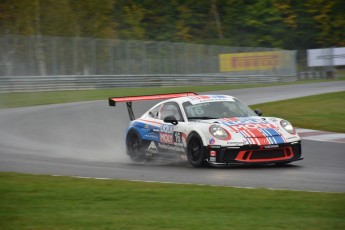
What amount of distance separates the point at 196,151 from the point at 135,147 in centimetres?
215

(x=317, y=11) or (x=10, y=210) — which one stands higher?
(x=317, y=11)

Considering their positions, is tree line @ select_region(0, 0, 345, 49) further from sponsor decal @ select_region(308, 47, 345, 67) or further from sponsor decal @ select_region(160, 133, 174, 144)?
sponsor decal @ select_region(160, 133, 174, 144)

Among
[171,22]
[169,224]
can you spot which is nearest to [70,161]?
[169,224]

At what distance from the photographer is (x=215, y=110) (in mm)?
12750

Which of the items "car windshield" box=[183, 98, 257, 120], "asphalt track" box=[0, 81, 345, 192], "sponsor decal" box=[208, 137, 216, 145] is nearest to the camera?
"asphalt track" box=[0, 81, 345, 192]

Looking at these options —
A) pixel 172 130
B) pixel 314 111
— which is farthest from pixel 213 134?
pixel 314 111

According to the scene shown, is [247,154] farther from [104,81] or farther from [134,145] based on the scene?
[104,81]

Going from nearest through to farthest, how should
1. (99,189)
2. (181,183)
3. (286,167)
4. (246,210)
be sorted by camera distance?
(246,210)
(99,189)
(181,183)
(286,167)

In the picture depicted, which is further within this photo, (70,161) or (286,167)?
(70,161)

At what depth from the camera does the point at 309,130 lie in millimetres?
17766

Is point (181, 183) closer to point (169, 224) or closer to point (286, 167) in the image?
point (286, 167)

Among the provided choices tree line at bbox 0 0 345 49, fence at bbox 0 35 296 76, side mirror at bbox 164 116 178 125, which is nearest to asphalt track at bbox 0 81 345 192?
side mirror at bbox 164 116 178 125

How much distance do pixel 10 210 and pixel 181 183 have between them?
2939 millimetres

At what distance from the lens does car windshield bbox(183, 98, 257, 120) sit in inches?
498
